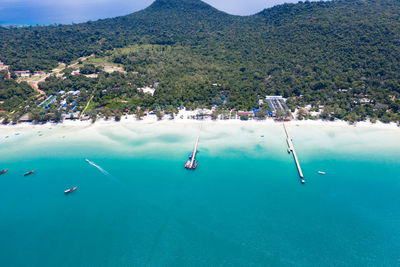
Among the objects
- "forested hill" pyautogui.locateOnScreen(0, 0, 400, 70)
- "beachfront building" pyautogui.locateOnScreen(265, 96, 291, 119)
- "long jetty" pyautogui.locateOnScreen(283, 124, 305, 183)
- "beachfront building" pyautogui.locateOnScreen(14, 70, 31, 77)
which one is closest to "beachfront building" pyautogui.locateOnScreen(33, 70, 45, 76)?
"beachfront building" pyautogui.locateOnScreen(14, 70, 31, 77)

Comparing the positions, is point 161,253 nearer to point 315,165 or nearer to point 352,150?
point 315,165

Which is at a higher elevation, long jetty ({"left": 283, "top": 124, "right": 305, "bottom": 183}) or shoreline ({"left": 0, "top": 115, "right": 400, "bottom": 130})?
shoreline ({"left": 0, "top": 115, "right": 400, "bottom": 130})

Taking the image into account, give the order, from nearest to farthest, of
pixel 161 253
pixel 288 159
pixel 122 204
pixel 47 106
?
pixel 161 253
pixel 122 204
pixel 288 159
pixel 47 106

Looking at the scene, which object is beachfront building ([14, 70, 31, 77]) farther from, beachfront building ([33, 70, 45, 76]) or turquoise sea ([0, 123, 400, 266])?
turquoise sea ([0, 123, 400, 266])

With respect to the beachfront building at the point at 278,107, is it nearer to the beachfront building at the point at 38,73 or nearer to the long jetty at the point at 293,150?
the long jetty at the point at 293,150

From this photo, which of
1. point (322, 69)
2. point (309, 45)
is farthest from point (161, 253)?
point (309, 45)

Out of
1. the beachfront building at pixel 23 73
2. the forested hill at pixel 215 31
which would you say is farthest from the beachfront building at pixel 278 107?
the beachfront building at pixel 23 73
